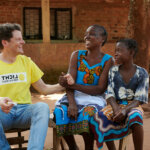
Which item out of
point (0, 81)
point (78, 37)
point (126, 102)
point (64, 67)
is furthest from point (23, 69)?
point (78, 37)

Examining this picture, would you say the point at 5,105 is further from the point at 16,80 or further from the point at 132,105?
the point at 132,105

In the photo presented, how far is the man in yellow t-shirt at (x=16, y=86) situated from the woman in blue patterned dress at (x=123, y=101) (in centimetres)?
56

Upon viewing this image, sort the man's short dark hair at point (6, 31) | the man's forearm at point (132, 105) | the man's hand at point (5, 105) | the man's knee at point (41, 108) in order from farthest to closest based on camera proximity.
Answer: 1. the man's short dark hair at point (6, 31)
2. the man's forearm at point (132, 105)
3. the man's knee at point (41, 108)
4. the man's hand at point (5, 105)

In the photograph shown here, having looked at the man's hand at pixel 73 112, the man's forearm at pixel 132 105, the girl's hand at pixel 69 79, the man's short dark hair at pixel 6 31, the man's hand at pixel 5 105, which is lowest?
the man's hand at pixel 73 112

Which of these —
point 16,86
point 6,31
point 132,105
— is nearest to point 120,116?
point 132,105

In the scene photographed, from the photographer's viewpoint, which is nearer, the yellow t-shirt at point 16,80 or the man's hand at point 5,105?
the man's hand at point 5,105

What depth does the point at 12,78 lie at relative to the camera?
315 cm

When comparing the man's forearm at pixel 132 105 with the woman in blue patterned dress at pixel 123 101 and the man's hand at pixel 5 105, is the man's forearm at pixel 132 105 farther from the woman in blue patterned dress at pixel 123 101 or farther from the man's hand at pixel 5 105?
the man's hand at pixel 5 105

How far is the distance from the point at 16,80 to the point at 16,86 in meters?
0.06

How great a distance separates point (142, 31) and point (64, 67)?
3.49 meters

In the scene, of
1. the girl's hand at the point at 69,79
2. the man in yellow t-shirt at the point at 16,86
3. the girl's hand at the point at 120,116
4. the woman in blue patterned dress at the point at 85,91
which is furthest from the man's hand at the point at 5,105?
the girl's hand at the point at 120,116

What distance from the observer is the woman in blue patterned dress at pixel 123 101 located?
2.99 m

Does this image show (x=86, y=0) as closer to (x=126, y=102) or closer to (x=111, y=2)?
(x=111, y=2)

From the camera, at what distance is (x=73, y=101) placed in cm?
329
